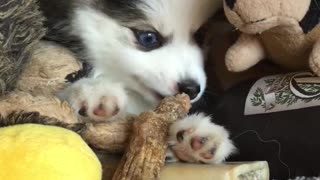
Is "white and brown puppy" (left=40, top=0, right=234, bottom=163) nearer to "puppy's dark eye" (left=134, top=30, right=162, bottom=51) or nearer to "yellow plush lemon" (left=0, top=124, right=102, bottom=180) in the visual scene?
"puppy's dark eye" (left=134, top=30, right=162, bottom=51)

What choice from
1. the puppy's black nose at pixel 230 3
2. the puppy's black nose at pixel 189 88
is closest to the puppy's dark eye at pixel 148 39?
the puppy's black nose at pixel 189 88

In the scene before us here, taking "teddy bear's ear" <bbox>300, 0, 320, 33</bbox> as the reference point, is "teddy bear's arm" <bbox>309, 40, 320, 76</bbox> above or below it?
below

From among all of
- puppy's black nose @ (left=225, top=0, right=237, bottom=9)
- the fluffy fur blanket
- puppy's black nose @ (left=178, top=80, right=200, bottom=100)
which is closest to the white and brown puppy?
puppy's black nose @ (left=178, top=80, right=200, bottom=100)

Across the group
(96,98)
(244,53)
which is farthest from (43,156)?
(244,53)

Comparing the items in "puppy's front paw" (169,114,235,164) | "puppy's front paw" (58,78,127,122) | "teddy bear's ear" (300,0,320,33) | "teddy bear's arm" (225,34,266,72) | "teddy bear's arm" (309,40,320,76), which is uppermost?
"teddy bear's ear" (300,0,320,33)

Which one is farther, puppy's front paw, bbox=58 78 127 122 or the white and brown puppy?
the white and brown puppy

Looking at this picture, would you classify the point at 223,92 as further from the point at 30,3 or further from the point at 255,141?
the point at 30,3

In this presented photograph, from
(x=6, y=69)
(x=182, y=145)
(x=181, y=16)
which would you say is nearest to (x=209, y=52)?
(x=181, y=16)
